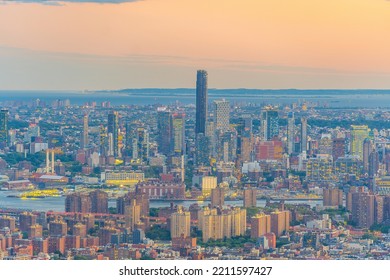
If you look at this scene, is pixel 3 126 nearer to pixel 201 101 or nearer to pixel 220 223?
pixel 201 101

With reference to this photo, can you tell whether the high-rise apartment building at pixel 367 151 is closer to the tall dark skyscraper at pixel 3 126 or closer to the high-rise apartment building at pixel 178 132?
the high-rise apartment building at pixel 178 132

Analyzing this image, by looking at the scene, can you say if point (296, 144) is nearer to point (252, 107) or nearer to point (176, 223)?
point (252, 107)

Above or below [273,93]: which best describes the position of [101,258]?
below

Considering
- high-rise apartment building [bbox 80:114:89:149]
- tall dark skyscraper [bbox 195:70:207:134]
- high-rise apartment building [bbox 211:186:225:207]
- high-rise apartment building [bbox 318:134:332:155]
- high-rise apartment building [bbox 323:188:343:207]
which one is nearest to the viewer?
high-rise apartment building [bbox 211:186:225:207]

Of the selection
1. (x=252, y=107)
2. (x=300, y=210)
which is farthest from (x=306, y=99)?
(x=300, y=210)

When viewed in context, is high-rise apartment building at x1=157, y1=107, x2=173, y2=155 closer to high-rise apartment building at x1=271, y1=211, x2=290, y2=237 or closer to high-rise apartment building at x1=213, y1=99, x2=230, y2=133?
high-rise apartment building at x1=213, y1=99, x2=230, y2=133

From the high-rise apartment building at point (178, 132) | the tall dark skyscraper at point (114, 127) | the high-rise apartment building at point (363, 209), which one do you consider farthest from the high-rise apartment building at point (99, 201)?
the tall dark skyscraper at point (114, 127)

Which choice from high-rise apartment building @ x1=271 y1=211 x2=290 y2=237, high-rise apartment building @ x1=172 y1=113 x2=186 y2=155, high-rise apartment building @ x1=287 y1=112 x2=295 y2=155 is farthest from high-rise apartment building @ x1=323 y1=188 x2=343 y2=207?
high-rise apartment building @ x1=172 y1=113 x2=186 y2=155

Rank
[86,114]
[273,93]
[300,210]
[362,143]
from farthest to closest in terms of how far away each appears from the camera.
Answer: [86,114]
[362,143]
[273,93]
[300,210]
